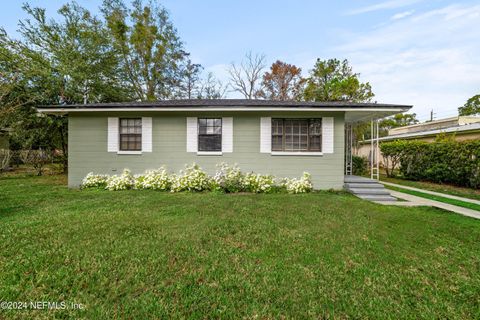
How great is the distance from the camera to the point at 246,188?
765 centimetres

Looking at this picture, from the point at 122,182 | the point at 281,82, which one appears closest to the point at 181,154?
the point at 122,182

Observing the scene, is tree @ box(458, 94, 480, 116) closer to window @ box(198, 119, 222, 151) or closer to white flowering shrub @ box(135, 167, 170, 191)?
window @ box(198, 119, 222, 151)

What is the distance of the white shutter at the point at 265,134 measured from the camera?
7.98m

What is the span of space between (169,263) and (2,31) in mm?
16067

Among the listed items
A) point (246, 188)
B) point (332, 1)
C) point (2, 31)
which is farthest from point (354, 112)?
point (2, 31)

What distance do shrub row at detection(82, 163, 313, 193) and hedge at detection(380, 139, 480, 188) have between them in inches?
248

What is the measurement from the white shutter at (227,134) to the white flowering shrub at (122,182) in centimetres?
355

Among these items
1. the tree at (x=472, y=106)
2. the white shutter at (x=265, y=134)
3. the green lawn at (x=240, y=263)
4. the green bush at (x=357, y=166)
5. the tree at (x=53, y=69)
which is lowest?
the green lawn at (x=240, y=263)

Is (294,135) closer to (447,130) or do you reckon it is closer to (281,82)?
(447,130)

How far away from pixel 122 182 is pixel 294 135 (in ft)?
20.9

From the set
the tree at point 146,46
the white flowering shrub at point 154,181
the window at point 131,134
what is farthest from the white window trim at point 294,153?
the tree at point 146,46

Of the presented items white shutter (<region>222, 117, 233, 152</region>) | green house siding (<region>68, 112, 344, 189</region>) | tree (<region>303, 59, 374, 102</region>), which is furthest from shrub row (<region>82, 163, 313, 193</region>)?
tree (<region>303, 59, 374, 102</region>)

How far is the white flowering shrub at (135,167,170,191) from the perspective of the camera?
770 cm

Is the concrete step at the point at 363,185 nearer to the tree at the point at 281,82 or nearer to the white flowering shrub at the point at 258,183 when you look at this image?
the white flowering shrub at the point at 258,183
